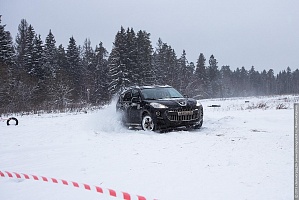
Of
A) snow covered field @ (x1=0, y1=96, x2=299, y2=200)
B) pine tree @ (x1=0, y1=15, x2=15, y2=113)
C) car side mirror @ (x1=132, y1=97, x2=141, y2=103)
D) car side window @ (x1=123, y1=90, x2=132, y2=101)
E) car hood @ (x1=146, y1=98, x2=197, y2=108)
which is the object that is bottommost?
snow covered field @ (x1=0, y1=96, x2=299, y2=200)

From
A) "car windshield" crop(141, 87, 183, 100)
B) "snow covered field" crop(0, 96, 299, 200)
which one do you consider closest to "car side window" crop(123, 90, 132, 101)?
"car windshield" crop(141, 87, 183, 100)

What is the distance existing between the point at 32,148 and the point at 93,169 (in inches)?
122

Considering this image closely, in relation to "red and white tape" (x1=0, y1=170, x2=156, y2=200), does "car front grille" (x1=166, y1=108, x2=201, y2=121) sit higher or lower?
higher

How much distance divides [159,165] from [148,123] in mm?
4470

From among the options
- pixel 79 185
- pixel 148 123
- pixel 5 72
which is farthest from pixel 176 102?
pixel 5 72

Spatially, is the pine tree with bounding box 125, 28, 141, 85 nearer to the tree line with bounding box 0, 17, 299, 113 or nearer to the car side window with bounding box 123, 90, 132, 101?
the tree line with bounding box 0, 17, 299, 113

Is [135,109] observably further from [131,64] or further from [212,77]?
[212,77]

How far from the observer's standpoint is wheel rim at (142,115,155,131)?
9467 millimetres

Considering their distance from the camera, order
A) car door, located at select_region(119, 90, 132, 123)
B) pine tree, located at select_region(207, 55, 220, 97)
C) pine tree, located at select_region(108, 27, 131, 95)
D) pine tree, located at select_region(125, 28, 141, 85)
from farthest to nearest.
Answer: pine tree, located at select_region(207, 55, 220, 97) < pine tree, located at select_region(125, 28, 141, 85) < pine tree, located at select_region(108, 27, 131, 95) < car door, located at select_region(119, 90, 132, 123)

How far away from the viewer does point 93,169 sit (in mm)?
5141

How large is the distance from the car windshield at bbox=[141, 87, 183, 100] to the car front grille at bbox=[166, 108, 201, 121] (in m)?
1.25

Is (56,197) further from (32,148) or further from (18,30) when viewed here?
(18,30)

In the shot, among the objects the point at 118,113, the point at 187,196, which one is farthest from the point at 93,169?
the point at 118,113

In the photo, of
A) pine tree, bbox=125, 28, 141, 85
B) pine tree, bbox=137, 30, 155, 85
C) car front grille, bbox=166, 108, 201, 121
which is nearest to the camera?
car front grille, bbox=166, 108, 201, 121
